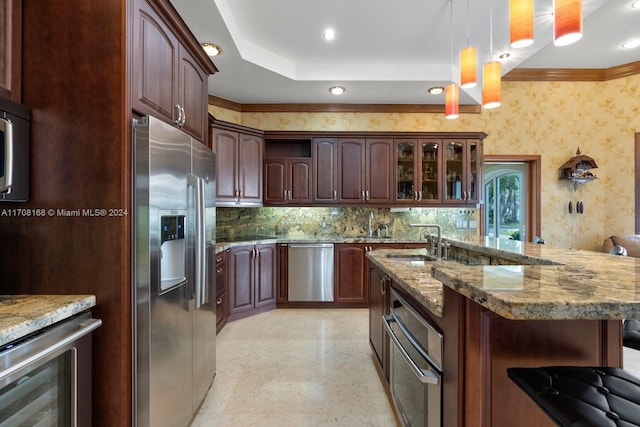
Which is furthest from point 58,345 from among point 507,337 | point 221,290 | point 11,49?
point 221,290

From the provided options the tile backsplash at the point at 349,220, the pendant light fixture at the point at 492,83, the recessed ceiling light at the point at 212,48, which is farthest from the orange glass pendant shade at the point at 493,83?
the tile backsplash at the point at 349,220

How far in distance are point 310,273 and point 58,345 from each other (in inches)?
118

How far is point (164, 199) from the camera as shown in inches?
57.6

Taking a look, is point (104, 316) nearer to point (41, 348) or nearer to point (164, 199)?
point (41, 348)

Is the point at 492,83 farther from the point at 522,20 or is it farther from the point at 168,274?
the point at 168,274

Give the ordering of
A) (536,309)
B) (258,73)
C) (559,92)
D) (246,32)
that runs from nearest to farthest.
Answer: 1. (536,309)
2. (246,32)
3. (258,73)
4. (559,92)

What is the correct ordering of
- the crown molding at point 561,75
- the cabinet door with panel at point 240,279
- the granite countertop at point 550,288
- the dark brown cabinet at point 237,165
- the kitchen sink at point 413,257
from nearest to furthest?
the granite countertop at point 550,288
the kitchen sink at point 413,257
the cabinet door with panel at point 240,279
the dark brown cabinet at point 237,165
the crown molding at point 561,75

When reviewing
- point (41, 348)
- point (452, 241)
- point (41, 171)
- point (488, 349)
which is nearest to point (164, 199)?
point (41, 171)

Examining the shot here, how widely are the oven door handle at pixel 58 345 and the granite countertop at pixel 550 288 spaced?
133cm

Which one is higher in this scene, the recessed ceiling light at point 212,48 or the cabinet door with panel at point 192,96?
the recessed ceiling light at point 212,48

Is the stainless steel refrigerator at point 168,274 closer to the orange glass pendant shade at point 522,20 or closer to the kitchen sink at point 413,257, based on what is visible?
the kitchen sink at point 413,257

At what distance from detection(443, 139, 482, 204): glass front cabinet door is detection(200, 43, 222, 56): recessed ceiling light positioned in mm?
3121

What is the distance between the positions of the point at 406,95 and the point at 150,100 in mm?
3526

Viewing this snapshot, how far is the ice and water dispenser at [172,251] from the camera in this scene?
1.49 m
